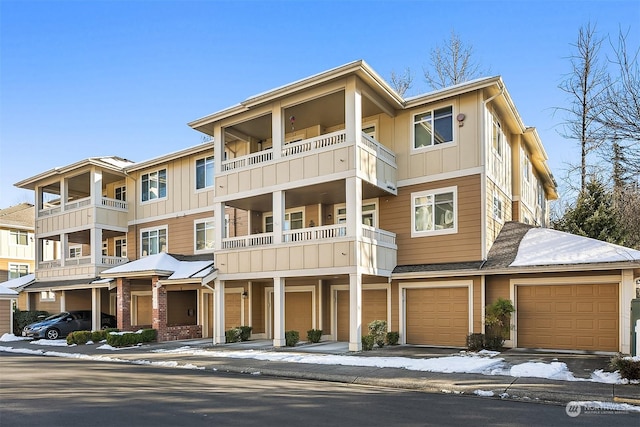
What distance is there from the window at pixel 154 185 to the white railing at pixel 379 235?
1327 centimetres

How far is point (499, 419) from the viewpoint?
7691mm

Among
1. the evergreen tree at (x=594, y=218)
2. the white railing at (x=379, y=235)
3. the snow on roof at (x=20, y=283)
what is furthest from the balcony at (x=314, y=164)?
the snow on roof at (x=20, y=283)

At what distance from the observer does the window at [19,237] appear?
39.2 meters

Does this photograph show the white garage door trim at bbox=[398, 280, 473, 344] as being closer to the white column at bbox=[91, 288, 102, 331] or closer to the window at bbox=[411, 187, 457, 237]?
the window at bbox=[411, 187, 457, 237]

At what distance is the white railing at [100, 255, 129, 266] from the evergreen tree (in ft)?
77.3

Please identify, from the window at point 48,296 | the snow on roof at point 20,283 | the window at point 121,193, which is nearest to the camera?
the window at point 121,193

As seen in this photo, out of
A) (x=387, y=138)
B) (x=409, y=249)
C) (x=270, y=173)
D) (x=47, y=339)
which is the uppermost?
(x=387, y=138)

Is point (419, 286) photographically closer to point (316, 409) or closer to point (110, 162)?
point (316, 409)

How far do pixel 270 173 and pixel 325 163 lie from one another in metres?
2.54

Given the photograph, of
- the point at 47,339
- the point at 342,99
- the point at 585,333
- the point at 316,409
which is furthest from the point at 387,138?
the point at 47,339

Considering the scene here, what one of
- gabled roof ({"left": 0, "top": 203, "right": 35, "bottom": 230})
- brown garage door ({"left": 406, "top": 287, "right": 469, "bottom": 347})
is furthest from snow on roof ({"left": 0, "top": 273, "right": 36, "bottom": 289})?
brown garage door ({"left": 406, "top": 287, "right": 469, "bottom": 347})

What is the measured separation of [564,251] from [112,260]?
22.1 meters

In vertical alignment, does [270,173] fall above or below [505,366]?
above

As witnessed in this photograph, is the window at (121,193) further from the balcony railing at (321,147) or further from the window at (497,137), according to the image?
the window at (497,137)
